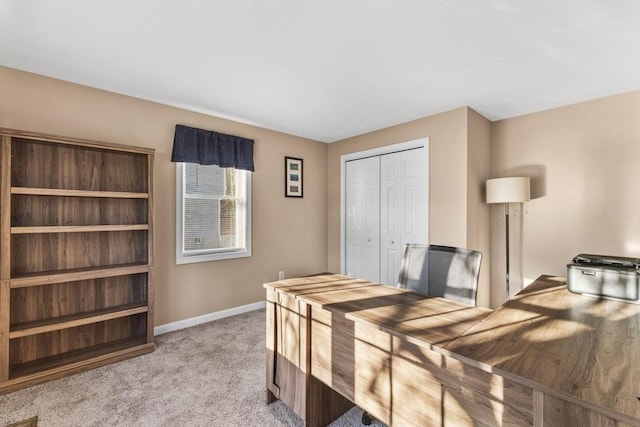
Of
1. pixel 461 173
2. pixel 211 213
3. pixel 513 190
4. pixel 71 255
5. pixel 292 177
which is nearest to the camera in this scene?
pixel 71 255

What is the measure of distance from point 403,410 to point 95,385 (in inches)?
88.0

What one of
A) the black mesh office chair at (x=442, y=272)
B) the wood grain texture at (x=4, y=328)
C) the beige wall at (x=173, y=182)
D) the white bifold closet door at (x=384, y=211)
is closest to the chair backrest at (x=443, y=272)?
the black mesh office chair at (x=442, y=272)

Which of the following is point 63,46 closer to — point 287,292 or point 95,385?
point 287,292

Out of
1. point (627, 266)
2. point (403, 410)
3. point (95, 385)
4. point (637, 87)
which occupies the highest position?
point (637, 87)

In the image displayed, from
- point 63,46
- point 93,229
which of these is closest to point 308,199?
point 93,229

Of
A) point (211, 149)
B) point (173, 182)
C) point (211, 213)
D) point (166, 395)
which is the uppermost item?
point (211, 149)

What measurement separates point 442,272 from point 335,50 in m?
1.72

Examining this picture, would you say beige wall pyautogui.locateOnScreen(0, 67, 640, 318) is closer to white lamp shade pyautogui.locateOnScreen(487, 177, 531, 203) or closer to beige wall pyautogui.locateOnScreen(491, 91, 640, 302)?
beige wall pyautogui.locateOnScreen(491, 91, 640, 302)

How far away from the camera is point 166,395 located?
2008 mm

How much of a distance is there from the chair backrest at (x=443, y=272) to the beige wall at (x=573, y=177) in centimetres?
185

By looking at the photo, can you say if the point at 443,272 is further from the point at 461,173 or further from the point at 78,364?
the point at 78,364

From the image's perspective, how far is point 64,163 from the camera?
2.45m

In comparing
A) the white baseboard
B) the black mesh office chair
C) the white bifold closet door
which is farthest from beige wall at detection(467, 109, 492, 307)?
the white baseboard

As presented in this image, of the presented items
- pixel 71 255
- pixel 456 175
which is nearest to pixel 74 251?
pixel 71 255
